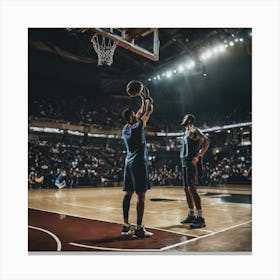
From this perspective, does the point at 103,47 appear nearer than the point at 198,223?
No

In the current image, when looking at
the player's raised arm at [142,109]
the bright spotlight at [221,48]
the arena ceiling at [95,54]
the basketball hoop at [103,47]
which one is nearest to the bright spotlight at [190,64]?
the arena ceiling at [95,54]

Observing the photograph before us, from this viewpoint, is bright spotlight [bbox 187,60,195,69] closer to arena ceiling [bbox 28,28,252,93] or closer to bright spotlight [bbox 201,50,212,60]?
arena ceiling [bbox 28,28,252,93]

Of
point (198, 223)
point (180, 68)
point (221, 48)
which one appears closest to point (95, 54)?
point (180, 68)

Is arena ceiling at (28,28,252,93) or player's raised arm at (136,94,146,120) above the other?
arena ceiling at (28,28,252,93)

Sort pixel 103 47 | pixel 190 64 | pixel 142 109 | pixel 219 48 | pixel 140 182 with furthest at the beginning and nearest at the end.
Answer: pixel 190 64
pixel 219 48
pixel 103 47
pixel 142 109
pixel 140 182

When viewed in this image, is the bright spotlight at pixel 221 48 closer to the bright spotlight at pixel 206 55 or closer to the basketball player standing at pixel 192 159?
the bright spotlight at pixel 206 55

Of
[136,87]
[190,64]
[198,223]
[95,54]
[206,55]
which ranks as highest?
[206,55]

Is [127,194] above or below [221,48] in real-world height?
below

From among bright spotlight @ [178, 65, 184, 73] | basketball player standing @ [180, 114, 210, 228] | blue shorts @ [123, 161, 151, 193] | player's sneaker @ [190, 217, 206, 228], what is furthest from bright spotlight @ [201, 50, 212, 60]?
blue shorts @ [123, 161, 151, 193]

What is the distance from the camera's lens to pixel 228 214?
17.9 ft

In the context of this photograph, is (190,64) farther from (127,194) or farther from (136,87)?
(127,194)
